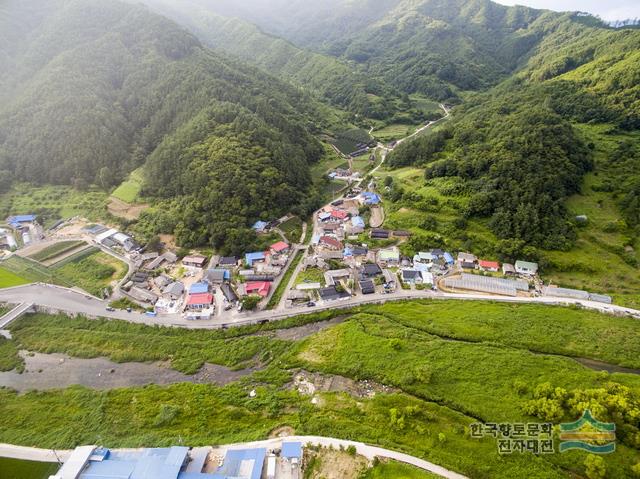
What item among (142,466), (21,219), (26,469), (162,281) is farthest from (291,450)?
(21,219)

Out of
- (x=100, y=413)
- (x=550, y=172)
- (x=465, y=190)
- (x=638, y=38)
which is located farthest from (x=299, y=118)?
(x=638, y=38)

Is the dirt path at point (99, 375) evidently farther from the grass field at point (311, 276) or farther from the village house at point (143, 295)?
the grass field at point (311, 276)

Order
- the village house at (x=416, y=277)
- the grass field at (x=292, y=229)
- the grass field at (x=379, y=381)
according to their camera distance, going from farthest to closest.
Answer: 1. the grass field at (x=292, y=229)
2. the village house at (x=416, y=277)
3. the grass field at (x=379, y=381)

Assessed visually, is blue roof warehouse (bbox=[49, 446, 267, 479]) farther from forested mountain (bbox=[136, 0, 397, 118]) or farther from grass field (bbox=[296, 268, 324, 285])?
forested mountain (bbox=[136, 0, 397, 118])

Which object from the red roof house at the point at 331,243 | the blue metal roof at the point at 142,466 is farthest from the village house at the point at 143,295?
the red roof house at the point at 331,243

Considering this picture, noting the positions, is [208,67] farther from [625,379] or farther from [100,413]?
[625,379]

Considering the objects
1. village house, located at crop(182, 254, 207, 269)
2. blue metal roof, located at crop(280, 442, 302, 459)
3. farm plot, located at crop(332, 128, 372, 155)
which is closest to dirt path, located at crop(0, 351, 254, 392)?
blue metal roof, located at crop(280, 442, 302, 459)
